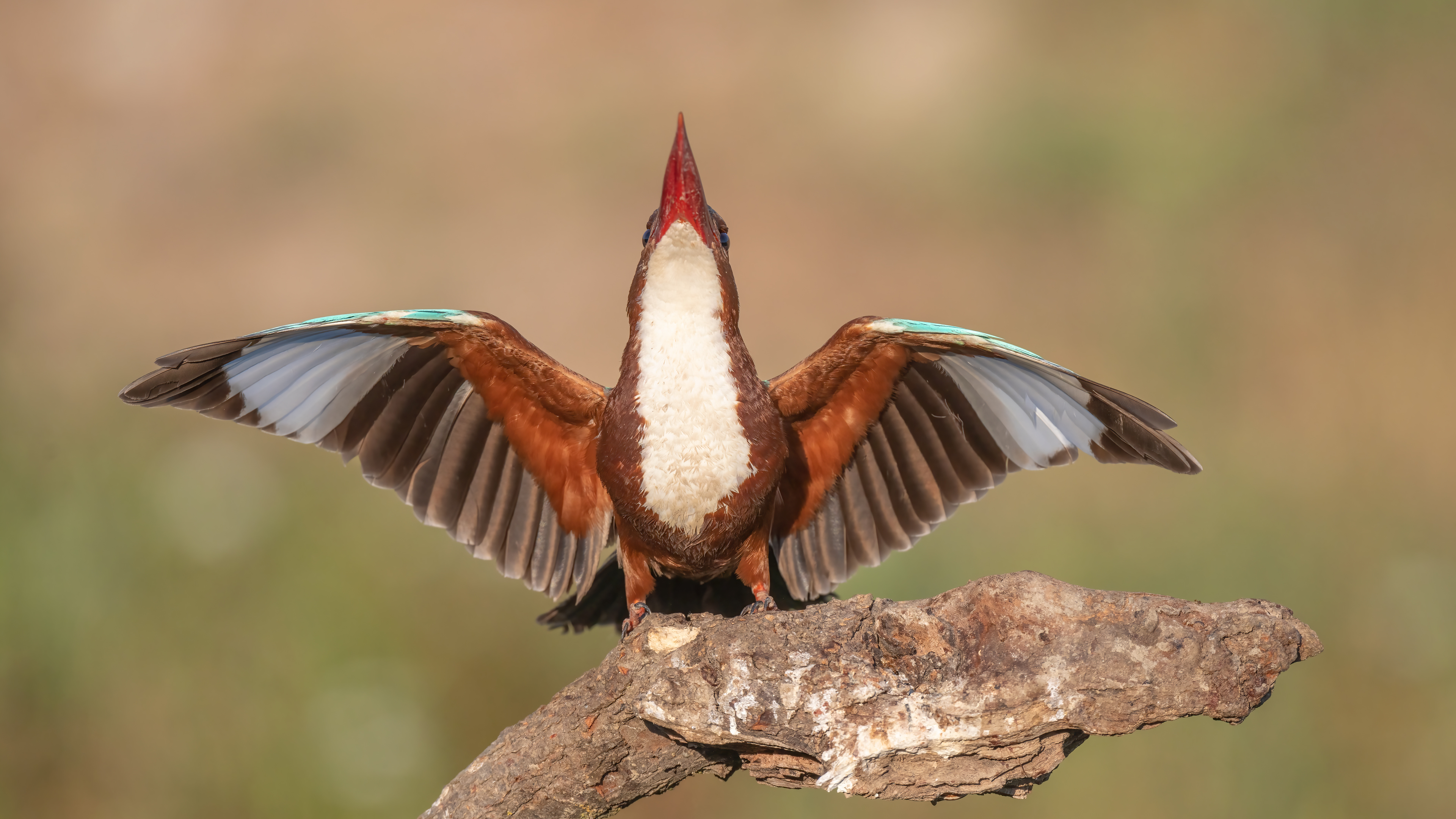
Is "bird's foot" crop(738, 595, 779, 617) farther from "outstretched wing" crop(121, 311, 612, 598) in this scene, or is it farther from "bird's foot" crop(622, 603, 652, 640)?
"outstretched wing" crop(121, 311, 612, 598)

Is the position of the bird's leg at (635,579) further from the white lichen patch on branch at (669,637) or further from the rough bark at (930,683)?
the white lichen patch on branch at (669,637)

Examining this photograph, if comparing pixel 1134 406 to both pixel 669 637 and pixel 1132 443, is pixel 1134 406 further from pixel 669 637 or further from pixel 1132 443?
pixel 669 637

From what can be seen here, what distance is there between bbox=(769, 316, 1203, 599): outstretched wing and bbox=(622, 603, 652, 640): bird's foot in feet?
2.62

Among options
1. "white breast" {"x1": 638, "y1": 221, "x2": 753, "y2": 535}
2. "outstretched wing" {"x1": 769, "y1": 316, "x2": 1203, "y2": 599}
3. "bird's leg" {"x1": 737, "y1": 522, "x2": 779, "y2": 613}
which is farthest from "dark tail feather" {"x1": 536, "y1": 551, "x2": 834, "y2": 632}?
"white breast" {"x1": 638, "y1": 221, "x2": 753, "y2": 535}

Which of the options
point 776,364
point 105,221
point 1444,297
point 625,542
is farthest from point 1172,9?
point 105,221

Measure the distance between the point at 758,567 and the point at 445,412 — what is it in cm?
159

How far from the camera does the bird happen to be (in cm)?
427

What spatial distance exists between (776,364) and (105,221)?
9.23m

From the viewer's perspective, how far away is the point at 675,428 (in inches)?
167

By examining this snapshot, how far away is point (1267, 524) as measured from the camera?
840 cm

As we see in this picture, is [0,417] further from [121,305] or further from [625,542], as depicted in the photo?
[625,542]

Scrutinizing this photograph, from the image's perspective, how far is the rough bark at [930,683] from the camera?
3.33 m

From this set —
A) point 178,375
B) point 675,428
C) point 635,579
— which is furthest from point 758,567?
point 178,375

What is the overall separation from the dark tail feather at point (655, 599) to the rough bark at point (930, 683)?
1.34 metres
